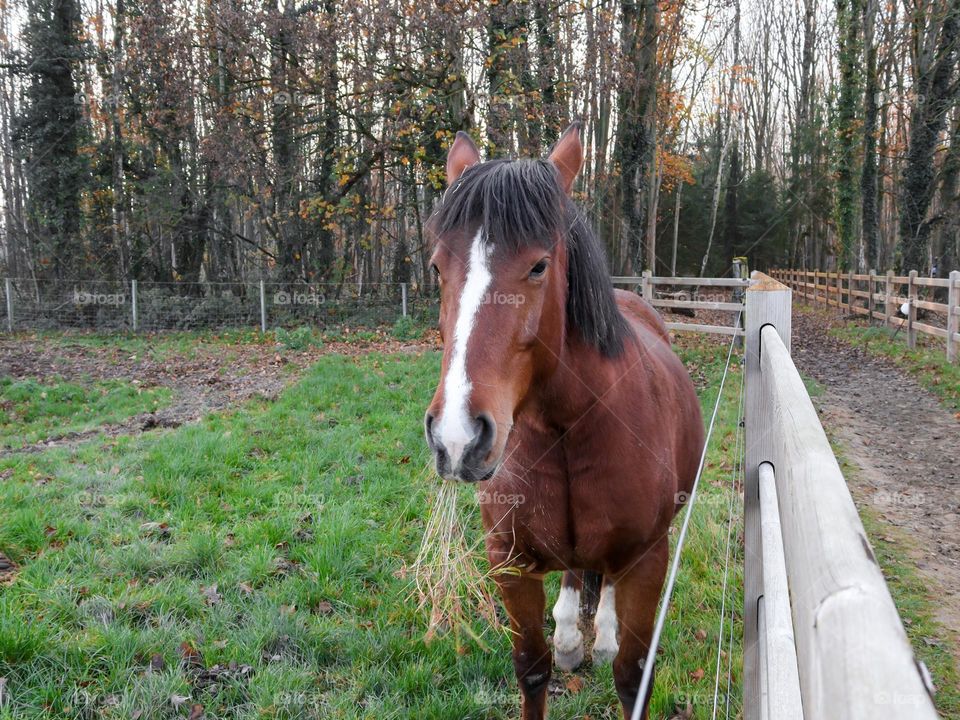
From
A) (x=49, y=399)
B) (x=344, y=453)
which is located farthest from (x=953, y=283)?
(x=49, y=399)

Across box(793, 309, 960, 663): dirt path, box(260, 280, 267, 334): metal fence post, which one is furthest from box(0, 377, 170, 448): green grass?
box(793, 309, 960, 663): dirt path

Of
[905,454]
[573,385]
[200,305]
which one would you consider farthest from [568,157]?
[200,305]

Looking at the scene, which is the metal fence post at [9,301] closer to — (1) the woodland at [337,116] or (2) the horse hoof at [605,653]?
(1) the woodland at [337,116]

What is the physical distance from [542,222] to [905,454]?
6299mm

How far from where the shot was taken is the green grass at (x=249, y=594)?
9.63 ft

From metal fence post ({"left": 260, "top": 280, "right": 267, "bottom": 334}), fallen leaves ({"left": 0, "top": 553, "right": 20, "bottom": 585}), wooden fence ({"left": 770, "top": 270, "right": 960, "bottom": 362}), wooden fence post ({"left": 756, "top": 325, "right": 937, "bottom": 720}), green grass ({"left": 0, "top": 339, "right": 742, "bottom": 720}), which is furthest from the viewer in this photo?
metal fence post ({"left": 260, "top": 280, "right": 267, "bottom": 334})

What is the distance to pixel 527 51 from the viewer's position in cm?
1427

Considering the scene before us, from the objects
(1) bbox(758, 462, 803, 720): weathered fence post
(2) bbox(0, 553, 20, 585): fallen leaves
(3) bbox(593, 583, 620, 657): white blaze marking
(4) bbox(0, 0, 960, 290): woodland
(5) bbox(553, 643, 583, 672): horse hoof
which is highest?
(4) bbox(0, 0, 960, 290): woodland

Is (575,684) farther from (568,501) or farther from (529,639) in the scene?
(568,501)

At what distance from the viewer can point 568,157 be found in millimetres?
2471

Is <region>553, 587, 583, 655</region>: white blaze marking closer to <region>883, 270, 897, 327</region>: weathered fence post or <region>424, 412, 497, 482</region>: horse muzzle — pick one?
<region>424, 412, 497, 482</region>: horse muzzle

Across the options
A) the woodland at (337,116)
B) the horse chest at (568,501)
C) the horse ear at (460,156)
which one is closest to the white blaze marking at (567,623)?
the horse chest at (568,501)

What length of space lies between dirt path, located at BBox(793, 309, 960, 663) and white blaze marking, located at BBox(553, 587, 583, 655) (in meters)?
1.99

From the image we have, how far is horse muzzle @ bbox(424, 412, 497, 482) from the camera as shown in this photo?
1607 mm
